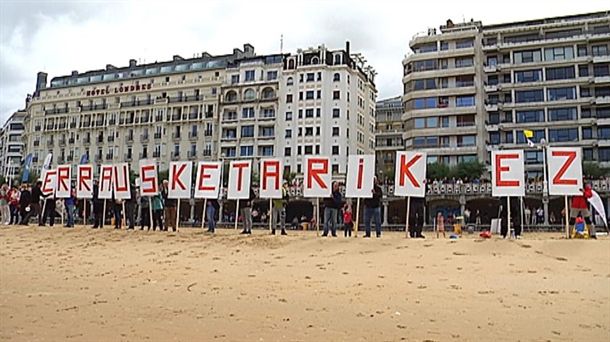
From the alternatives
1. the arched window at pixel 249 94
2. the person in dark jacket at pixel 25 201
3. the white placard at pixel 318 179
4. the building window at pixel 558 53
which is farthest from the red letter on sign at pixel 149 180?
the arched window at pixel 249 94

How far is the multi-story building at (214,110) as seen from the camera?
292 feet

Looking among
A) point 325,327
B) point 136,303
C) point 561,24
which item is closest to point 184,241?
point 136,303

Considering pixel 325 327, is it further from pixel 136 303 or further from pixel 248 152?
pixel 248 152

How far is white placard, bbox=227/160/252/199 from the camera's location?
23.0m

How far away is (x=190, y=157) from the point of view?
94.9m

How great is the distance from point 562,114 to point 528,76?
6754 millimetres

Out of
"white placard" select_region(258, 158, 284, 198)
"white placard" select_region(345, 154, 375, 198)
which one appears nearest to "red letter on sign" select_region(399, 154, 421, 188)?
"white placard" select_region(345, 154, 375, 198)

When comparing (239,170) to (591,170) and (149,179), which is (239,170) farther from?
(591,170)

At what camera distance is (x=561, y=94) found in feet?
243

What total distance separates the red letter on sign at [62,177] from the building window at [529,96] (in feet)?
207

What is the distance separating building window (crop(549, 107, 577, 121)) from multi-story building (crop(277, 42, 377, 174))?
95.1 ft

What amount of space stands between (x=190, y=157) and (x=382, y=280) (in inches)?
3373

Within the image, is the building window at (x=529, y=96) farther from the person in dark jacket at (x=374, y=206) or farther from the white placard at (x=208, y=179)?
the person in dark jacket at (x=374, y=206)

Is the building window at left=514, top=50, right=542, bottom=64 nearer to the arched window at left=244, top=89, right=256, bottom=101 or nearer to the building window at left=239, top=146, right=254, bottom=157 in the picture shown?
the arched window at left=244, top=89, right=256, bottom=101
